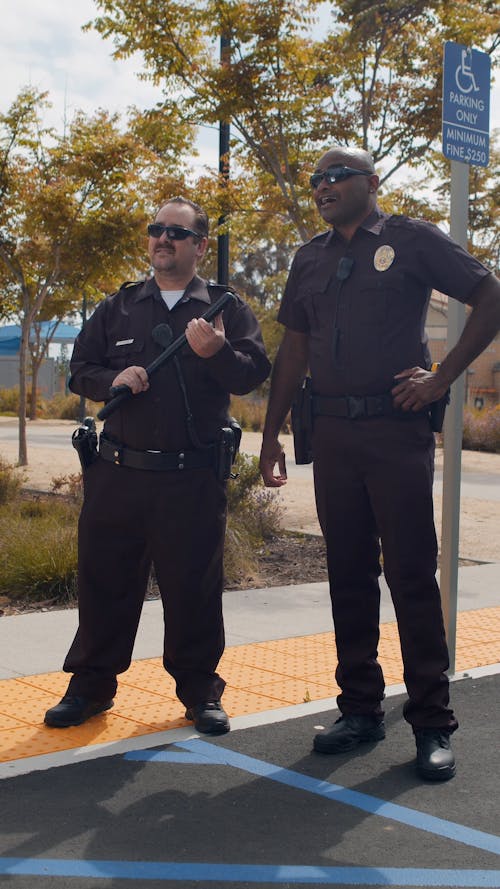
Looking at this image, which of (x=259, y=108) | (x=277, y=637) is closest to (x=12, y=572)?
(x=277, y=637)

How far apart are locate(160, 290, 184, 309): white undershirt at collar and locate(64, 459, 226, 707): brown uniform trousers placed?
665mm

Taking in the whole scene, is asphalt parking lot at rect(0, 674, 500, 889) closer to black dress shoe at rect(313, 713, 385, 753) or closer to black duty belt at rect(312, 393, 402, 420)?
black dress shoe at rect(313, 713, 385, 753)

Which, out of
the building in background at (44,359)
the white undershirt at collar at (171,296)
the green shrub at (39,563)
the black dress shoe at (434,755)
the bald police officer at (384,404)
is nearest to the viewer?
the black dress shoe at (434,755)

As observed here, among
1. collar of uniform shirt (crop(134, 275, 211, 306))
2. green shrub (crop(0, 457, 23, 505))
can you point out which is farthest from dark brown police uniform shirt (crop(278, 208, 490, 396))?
green shrub (crop(0, 457, 23, 505))

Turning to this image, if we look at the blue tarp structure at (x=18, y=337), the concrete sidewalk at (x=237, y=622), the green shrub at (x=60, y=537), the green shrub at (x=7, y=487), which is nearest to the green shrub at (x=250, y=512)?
the green shrub at (x=60, y=537)

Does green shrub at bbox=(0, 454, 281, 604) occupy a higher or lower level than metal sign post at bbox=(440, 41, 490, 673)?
lower

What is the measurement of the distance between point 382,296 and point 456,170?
1381 mm

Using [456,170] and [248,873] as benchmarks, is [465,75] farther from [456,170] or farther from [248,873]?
[248,873]

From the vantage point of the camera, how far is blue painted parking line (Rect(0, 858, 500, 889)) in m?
3.30

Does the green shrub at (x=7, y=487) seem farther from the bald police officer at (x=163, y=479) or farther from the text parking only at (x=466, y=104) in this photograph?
the text parking only at (x=466, y=104)

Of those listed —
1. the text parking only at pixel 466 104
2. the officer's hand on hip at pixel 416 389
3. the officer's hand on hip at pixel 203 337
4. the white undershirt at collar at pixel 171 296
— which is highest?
the text parking only at pixel 466 104

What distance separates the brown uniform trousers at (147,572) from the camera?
4.62 m

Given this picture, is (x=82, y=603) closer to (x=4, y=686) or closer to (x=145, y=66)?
(x=4, y=686)

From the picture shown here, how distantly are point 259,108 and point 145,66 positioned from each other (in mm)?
1396
